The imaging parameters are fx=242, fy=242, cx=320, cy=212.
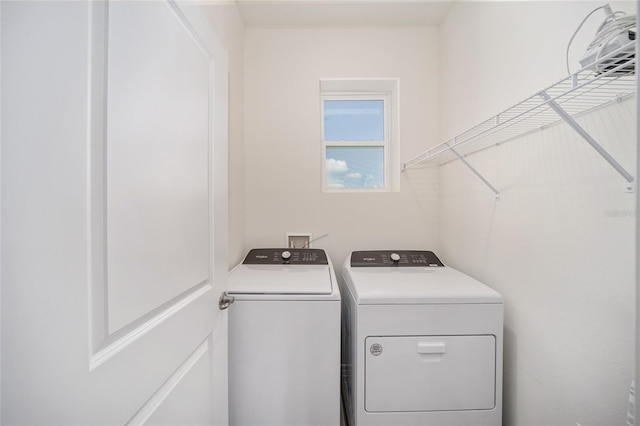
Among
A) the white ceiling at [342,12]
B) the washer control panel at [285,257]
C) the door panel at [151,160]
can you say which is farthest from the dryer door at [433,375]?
the white ceiling at [342,12]

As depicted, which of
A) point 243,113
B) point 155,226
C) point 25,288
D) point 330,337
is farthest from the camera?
point 243,113

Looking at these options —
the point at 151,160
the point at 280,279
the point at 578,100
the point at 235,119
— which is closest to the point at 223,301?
the point at 280,279

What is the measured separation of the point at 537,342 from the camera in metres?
1.07

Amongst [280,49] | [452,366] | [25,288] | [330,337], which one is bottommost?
[452,366]

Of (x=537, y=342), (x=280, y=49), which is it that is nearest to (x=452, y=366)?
(x=537, y=342)

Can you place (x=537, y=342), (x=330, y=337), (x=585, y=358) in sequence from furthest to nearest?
1. (x=330, y=337)
2. (x=537, y=342)
3. (x=585, y=358)

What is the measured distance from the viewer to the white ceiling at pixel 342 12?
1719 mm

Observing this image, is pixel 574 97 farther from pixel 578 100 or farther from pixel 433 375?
pixel 433 375

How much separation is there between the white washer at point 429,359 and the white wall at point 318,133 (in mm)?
823

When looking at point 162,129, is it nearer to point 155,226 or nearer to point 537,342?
point 155,226

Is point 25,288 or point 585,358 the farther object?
point 585,358

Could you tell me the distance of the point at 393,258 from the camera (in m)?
1.72

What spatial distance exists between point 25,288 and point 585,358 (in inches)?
61.9

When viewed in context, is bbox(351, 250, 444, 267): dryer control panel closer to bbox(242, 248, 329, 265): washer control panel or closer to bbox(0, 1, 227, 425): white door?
bbox(242, 248, 329, 265): washer control panel
